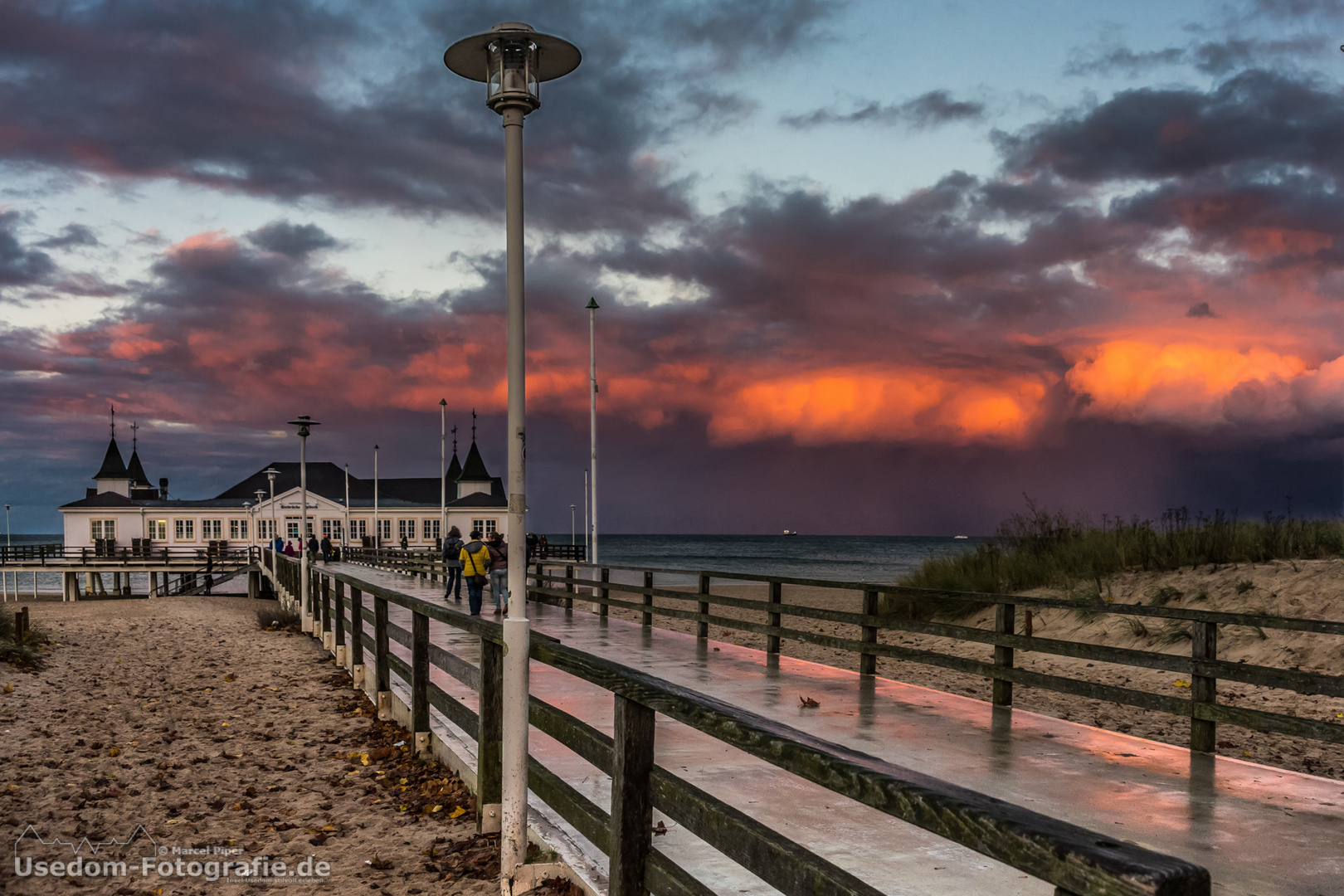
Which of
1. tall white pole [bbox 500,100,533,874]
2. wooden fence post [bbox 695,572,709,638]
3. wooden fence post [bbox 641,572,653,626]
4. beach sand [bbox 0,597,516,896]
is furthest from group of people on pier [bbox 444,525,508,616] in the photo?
tall white pole [bbox 500,100,533,874]

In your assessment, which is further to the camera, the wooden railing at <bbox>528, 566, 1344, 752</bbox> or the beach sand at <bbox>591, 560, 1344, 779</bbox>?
the beach sand at <bbox>591, 560, 1344, 779</bbox>

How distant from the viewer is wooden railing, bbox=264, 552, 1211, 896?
176cm

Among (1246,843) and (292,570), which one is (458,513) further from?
(1246,843)

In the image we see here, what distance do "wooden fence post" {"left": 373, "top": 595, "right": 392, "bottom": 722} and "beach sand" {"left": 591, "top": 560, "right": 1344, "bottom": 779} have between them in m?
6.44

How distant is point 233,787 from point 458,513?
2981 inches

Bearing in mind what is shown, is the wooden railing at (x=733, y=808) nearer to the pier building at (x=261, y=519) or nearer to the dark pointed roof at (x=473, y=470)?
the pier building at (x=261, y=519)

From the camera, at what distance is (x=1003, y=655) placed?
389 inches

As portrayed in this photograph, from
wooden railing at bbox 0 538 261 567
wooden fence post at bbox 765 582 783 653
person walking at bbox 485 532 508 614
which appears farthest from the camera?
wooden railing at bbox 0 538 261 567

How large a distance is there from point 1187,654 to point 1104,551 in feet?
18.6

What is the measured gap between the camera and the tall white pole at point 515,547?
553cm

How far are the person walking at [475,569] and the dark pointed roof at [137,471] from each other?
310 feet

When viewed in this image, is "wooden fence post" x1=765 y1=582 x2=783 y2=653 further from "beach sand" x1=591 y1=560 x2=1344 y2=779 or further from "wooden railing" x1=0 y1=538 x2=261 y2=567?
"wooden railing" x1=0 y1=538 x2=261 y2=567

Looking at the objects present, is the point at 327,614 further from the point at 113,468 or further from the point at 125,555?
the point at 113,468

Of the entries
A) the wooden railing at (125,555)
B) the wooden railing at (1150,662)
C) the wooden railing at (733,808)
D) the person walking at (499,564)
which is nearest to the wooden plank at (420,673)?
the wooden railing at (733,808)
